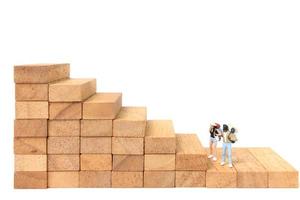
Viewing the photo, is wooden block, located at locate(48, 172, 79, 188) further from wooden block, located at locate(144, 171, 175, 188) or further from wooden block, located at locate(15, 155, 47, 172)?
wooden block, located at locate(144, 171, 175, 188)

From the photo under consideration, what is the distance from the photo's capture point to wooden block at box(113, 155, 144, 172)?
557cm

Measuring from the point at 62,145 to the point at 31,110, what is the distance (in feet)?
1.67

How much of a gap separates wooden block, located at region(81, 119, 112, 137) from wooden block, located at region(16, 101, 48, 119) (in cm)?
44

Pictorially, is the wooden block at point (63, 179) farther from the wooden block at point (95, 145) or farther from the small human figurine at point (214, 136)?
the small human figurine at point (214, 136)

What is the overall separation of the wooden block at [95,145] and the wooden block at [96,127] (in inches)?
2.2

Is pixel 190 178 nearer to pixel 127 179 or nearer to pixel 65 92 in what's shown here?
pixel 127 179

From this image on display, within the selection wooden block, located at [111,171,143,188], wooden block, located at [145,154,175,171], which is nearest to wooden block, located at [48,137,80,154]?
wooden block, located at [111,171,143,188]

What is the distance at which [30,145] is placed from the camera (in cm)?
552

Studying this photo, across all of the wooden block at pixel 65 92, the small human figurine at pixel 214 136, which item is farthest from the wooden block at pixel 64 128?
the small human figurine at pixel 214 136

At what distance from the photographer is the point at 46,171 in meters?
5.55

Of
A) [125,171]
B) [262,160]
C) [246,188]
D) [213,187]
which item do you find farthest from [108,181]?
[262,160]

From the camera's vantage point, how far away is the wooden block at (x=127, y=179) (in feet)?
18.3

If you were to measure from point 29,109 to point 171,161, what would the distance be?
1660 millimetres

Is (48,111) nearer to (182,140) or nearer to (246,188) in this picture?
(182,140)
